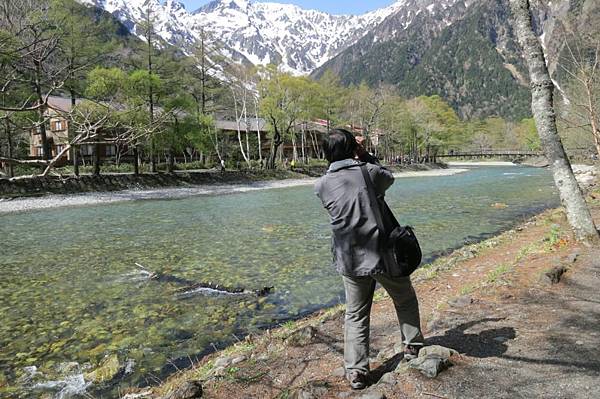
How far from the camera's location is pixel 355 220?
10.8 ft

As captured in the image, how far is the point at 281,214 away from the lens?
2023cm

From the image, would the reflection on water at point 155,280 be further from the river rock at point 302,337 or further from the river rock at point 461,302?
the river rock at point 461,302

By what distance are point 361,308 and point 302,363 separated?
124cm

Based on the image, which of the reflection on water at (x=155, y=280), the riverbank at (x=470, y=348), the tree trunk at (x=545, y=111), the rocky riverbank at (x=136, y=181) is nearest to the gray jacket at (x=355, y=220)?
the riverbank at (x=470, y=348)

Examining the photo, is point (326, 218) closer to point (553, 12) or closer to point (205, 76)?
point (553, 12)

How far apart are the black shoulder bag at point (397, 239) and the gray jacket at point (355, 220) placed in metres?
0.03

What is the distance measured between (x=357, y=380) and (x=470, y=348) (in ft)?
4.07

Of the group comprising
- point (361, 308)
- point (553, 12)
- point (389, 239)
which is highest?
point (553, 12)

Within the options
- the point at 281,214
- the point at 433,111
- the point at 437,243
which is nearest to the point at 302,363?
the point at 437,243

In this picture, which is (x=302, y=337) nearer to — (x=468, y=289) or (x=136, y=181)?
(x=468, y=289)

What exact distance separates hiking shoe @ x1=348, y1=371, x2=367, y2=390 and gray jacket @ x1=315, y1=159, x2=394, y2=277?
839 mm

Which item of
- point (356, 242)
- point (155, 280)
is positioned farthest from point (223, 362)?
point (155, 280)

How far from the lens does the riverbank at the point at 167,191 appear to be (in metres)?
24.7

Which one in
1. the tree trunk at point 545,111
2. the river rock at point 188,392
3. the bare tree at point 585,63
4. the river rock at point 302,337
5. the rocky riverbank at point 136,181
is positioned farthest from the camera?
the rocky riverbank at point 136,181
